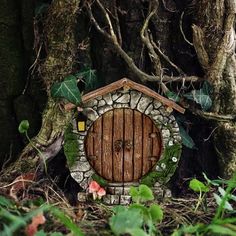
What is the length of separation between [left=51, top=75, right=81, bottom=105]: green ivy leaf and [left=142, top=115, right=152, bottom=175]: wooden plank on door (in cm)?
37

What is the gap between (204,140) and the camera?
2.97 metres

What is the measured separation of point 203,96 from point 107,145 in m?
0.58

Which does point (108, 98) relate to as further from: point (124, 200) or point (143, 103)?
point (124, 200)

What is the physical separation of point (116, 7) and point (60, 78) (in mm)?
498

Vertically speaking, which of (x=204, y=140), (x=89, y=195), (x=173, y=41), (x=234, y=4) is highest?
(x=234, y=4)

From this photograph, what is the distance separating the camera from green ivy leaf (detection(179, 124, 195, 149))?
9.46 feet

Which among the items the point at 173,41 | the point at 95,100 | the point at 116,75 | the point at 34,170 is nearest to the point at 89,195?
the point at 34,170

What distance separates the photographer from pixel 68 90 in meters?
2.64

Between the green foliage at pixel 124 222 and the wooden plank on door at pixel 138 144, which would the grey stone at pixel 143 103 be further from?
the green foliage at pixel 124 222

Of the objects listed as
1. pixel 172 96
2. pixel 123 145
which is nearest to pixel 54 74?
pixel 123 145

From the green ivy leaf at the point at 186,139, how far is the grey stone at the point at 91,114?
1.73 feet

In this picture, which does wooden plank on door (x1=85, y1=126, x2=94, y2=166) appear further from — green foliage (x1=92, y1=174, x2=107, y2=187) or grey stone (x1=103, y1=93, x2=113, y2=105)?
grey stone (x1=103, y1=93, x2=113, y2=105)

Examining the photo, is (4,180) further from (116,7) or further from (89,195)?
(116,7)

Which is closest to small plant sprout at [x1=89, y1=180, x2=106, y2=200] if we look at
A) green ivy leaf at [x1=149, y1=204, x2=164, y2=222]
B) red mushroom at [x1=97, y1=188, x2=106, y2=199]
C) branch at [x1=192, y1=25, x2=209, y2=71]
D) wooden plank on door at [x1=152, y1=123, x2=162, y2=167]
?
red mushroom at [x1=97, y1=188, x2=106, y2=199]
